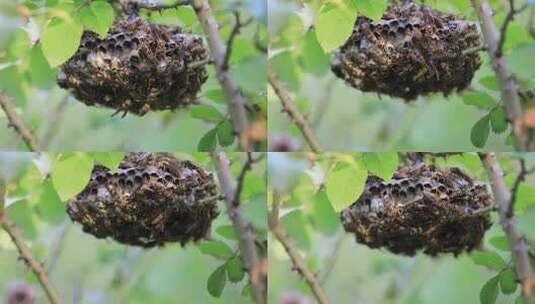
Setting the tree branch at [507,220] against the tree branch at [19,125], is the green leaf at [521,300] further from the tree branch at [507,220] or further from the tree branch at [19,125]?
the tree branch at [19,125]

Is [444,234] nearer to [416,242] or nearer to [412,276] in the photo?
[416,242]

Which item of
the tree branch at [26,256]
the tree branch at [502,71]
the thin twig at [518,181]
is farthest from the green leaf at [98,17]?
the thin twig at [518,181]

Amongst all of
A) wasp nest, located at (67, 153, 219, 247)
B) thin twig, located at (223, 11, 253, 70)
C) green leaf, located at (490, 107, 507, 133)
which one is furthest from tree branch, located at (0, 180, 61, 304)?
green leaf, located at (490, 107, 507, 133)

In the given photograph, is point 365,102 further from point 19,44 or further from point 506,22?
point 19,44

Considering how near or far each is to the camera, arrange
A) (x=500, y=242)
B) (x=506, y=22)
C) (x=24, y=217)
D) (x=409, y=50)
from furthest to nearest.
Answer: (x=24, y=217) < (x=500, y=242) < (x=506, y=22) < (x=409, y=50)

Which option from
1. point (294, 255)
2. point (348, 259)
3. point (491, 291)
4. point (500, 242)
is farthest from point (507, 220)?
point (294, 255)

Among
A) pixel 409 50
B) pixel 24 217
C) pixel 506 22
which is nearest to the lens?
pixel 409 50

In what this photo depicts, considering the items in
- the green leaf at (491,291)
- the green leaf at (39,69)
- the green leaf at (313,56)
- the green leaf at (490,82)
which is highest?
the green leaf at (39,69)

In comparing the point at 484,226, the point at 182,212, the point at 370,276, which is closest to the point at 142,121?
the point at 182,212
